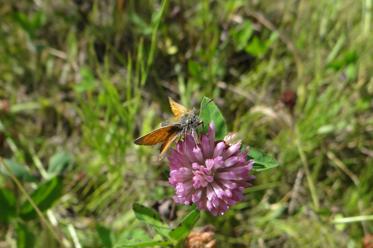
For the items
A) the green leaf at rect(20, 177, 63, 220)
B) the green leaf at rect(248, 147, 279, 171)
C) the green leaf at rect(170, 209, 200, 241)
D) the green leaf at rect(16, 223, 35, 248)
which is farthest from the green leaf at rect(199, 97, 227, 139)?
the green leaf at rect(16, 223, 35, 248)

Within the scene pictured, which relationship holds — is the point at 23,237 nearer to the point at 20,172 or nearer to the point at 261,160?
the point at 20,172

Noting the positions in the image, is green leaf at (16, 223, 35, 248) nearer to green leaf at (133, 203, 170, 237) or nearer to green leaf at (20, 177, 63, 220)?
green leaf at (20, 177, 63, 220)

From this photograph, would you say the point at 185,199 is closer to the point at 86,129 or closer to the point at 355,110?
the point at 86,129

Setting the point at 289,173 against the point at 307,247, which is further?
the point at 289,173

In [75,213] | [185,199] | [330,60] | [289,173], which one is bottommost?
[289,173]

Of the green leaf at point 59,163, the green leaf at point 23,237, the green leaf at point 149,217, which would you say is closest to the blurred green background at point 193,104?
the green leaf at point 59,163

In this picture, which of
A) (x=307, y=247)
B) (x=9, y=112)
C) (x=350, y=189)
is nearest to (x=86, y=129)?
(x=9, y=112)

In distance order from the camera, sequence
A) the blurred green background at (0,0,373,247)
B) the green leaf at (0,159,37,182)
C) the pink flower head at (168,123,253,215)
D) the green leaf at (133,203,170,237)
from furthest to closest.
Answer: the blurred green background at (0,0,373,247), the green leaf at (0,159,37,182), the green leaf at (133,203,170,237), the pink flower head at (168,123,253,215)
